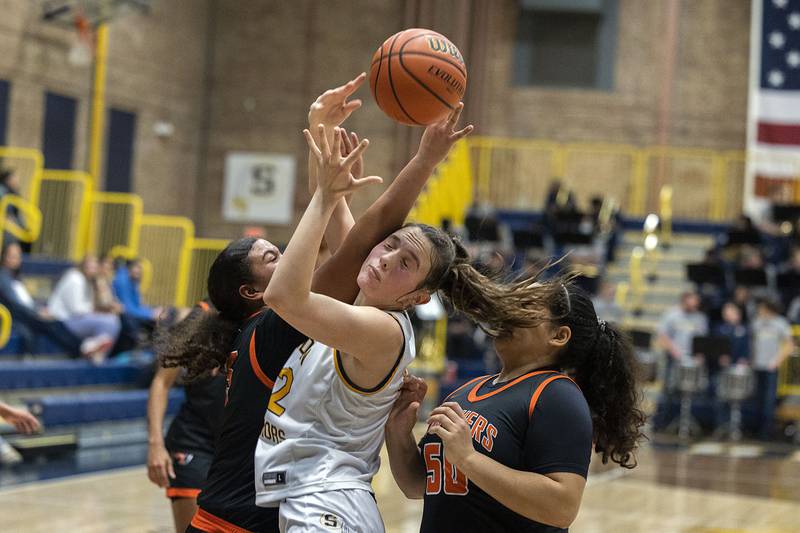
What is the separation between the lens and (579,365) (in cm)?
268

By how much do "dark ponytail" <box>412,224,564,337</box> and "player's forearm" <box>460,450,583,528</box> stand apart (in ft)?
1.16

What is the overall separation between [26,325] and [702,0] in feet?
51.0

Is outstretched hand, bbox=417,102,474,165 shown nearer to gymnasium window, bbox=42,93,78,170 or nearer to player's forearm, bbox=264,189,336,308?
player's forearm, bbox=264,189,336,308

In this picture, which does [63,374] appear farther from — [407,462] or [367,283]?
[367,283]

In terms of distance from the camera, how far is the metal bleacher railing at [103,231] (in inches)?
580

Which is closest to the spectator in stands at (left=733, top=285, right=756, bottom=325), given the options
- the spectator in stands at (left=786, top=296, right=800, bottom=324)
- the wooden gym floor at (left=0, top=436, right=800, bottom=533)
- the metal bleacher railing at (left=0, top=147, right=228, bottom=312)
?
the spectator in stands at (left=786, top=296, right=800, bottom=324)

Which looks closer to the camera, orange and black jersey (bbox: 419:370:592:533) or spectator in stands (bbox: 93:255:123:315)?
orange and black jersey (bbox: 419:370:592:533)

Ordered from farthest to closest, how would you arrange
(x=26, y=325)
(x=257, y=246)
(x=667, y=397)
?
(x=667, y=397) < (x=26, y=325) < (x=257, y=246)

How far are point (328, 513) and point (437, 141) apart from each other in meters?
0.96

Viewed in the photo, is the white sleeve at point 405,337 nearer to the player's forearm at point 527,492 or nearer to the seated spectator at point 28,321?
the player's forearm at point 527,492

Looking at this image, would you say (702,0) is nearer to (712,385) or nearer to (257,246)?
(712,385)

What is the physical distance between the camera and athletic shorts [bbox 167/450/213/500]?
157 inches

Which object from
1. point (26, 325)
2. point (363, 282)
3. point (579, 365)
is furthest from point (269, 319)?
point (26, 325)

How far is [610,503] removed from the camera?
26.8ft
